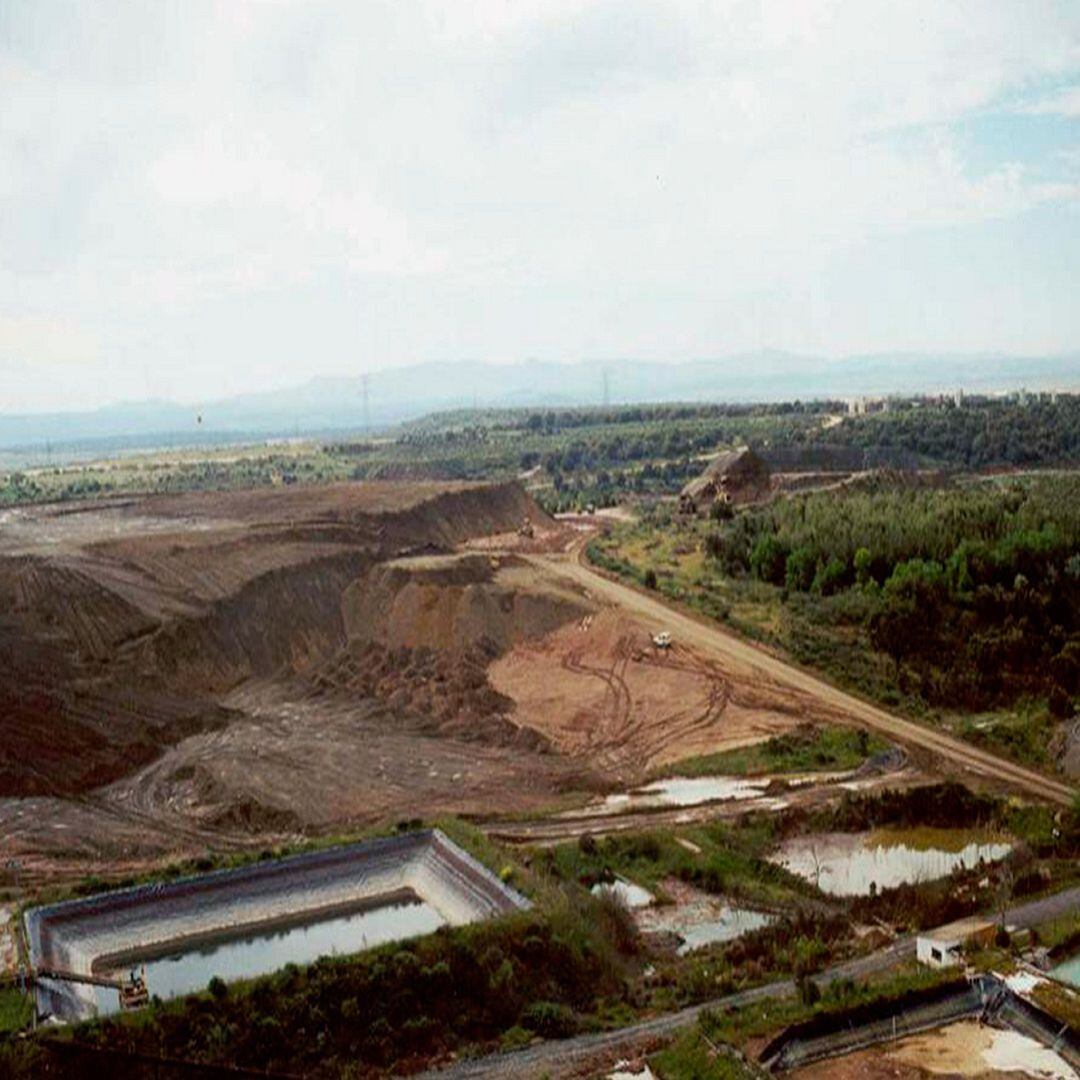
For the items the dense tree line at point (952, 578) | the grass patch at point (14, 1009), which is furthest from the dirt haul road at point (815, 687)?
the grass patch at point (14, 1009)

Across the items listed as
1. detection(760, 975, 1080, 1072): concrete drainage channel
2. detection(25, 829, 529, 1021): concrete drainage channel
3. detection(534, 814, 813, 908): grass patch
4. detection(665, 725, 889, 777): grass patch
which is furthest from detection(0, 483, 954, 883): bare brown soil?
detection(760, 975, 1080, 1072): concrete drainage channel

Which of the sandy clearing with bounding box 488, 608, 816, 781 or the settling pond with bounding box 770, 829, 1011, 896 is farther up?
the sandy clearing with bounding box 488, 608, 816, 781

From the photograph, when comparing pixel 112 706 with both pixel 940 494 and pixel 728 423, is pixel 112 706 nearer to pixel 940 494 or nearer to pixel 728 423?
pixel 940 494

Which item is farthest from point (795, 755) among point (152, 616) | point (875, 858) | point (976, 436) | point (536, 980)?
point (976, 436)

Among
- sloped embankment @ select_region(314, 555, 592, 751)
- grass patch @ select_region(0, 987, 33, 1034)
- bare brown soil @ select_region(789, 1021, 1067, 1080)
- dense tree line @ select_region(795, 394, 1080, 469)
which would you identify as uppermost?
dense tree line @ select_region(795, 394, 1080, 469)

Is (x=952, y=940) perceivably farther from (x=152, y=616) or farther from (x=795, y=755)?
(x=152, y=616)

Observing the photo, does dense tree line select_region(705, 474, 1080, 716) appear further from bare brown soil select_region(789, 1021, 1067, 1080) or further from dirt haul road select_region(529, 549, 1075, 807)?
bare brown soil select_region(789, 1021, 1067, 1080)
